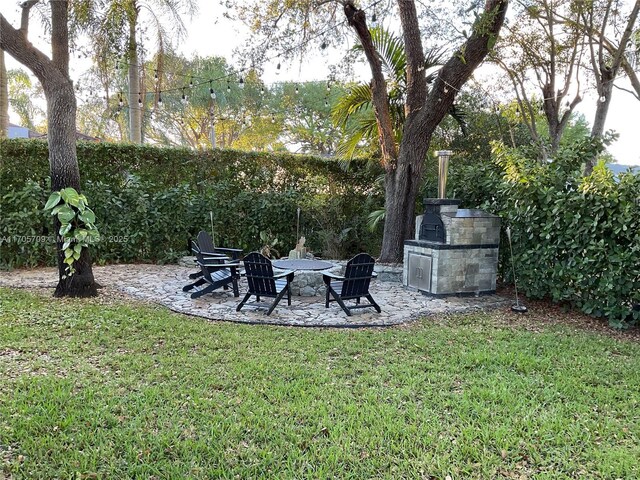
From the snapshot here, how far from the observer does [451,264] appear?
6.28 meters

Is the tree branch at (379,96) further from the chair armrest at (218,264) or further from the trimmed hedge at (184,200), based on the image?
the chair armrest at (218,264)

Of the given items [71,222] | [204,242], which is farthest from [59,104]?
[204,242]

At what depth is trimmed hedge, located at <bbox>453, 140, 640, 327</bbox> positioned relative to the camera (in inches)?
188

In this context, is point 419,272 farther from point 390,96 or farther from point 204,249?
point 390,96

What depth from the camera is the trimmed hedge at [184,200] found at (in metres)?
7.63

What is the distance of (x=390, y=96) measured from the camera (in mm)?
8453

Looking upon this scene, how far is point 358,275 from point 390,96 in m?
4.65

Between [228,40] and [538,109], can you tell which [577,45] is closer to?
[538,109]

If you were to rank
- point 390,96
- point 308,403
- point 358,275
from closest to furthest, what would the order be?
point 308,403 < point 358,275 < point 390,96

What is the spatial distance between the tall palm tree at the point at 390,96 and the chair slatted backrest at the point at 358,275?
410cm

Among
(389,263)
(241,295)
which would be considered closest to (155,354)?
(241,295)

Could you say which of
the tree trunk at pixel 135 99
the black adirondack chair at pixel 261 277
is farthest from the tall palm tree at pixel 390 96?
the tree trunk at pixel 135 99

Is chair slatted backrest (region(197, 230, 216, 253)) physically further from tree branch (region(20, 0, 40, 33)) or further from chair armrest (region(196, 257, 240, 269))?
tree branch (region(20, 0, 40, 33))

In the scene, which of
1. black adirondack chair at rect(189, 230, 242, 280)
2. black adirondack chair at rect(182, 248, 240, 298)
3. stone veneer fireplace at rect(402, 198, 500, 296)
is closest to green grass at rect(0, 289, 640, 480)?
black adirondack chair at rect(182, 248, 240, 298)
